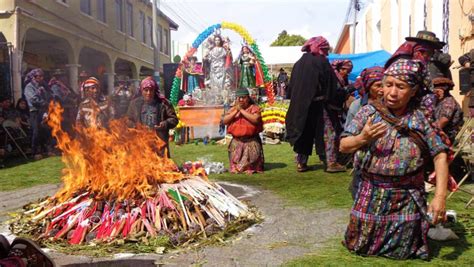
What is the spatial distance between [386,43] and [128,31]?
62.3 ft

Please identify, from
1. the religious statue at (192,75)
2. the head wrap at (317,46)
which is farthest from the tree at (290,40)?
the head wrap at (317,46)

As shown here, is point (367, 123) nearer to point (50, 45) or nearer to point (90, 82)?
point (50, 45)

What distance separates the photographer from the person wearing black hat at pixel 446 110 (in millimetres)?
6145

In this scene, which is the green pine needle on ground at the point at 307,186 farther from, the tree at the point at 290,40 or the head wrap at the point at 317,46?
the tree at the point at 290,40

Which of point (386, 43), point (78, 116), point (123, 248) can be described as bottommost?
point (123, 248)

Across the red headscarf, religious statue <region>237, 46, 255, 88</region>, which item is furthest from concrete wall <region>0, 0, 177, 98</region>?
religious statue <region>237, 46, 255, 88</region>

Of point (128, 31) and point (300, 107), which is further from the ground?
point (128, 31)

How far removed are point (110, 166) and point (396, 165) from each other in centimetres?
283

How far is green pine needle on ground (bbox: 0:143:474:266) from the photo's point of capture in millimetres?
3623

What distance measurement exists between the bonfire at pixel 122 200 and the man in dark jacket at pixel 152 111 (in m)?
1.28

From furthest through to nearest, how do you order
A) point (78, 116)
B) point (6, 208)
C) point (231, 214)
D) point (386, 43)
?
point (386, 43) → point (78, 116) → point (6, 208) → point (231, 214)

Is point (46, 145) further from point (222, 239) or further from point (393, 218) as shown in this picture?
point (393, 218)

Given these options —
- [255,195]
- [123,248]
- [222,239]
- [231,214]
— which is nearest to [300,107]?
[255,195]

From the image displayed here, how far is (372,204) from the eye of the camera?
3.61 m
